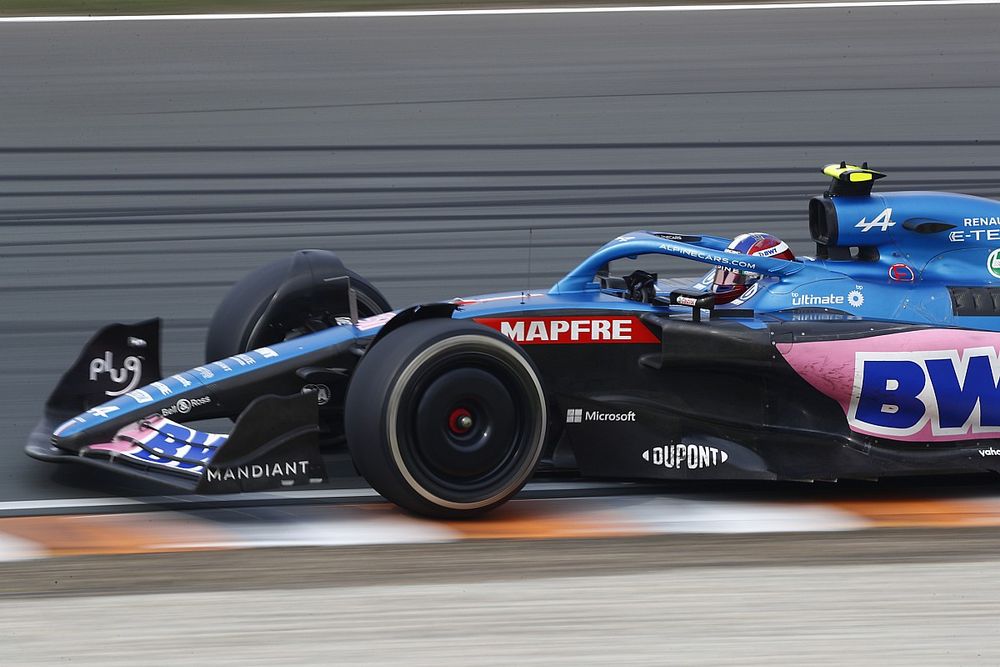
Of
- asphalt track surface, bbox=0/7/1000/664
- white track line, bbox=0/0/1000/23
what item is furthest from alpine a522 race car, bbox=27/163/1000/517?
white track line, bbox=0/0/1000/23

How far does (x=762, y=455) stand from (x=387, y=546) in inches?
61.2

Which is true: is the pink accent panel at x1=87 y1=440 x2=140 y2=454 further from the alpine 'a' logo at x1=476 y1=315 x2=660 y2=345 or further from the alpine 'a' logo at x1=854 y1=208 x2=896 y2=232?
the alpine 'a' logo at x1=854 y1=208 x2=896 y2=232

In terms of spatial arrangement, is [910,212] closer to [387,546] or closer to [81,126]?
[387,546]

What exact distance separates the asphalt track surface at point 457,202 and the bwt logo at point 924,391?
411 millimetres

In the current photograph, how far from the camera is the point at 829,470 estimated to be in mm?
5566

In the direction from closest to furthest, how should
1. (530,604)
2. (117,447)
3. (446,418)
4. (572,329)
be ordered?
(530,604)
(446,418)
(117,447)
(572,329)

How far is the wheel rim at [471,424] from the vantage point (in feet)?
16.6

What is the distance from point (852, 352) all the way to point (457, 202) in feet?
17.1

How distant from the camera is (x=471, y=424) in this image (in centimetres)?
518

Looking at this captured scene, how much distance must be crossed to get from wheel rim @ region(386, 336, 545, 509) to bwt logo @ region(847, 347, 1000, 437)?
1335mm

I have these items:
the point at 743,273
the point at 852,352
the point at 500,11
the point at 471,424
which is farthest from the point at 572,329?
the point at 500,11

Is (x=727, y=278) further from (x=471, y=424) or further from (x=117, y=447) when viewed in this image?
(x=117, y=447)

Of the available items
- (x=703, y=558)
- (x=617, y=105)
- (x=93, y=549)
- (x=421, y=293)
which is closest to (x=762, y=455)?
(x=703, y=558)

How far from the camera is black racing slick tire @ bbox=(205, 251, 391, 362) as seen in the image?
20.3ft
